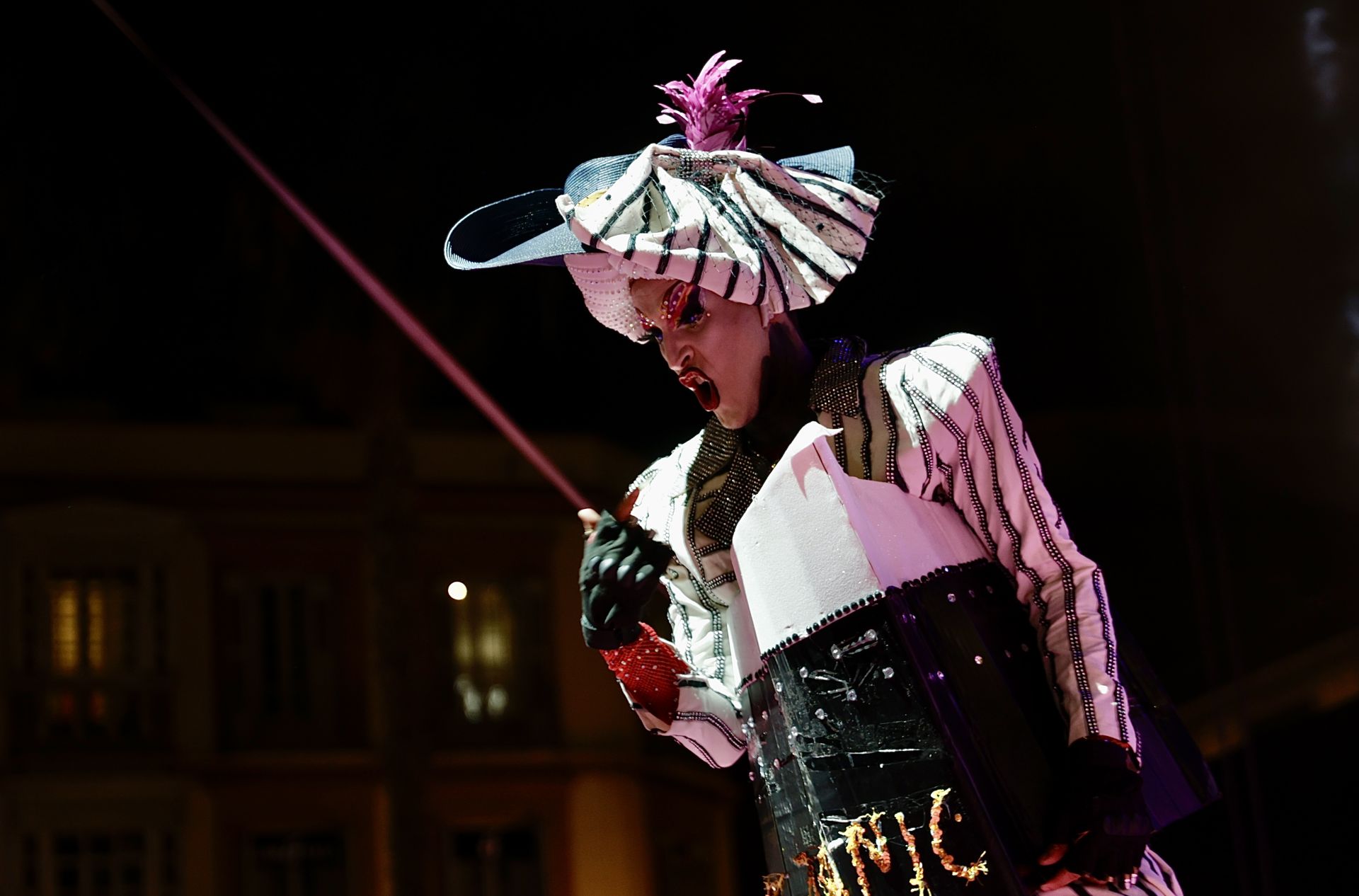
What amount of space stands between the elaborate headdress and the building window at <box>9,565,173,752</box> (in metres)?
1.83

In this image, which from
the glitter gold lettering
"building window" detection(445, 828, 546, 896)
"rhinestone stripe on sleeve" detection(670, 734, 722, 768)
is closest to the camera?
the glitter gold lettering

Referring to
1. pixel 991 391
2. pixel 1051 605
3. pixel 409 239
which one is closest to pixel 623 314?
pixel 991 391

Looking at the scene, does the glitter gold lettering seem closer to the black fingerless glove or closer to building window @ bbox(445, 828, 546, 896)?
the black fingerless glove

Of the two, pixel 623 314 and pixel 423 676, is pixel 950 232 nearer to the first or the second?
pixel 623 314

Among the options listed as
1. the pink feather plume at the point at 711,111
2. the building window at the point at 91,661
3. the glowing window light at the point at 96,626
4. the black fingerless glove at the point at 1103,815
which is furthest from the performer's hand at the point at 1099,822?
the glowing window light at the point at 96,626

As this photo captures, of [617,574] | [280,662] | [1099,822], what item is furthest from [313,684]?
[1099,822]

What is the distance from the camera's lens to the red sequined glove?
161 centimetres

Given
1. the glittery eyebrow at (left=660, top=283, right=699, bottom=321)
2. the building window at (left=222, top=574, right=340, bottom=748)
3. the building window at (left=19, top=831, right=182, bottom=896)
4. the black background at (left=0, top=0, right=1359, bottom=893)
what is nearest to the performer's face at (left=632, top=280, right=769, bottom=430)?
the glittery eyebrow at (left=660, top=283, right=699, bottom=321)

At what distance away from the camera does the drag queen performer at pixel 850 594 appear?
134cm

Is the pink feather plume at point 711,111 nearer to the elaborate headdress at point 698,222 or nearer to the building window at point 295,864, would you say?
the elaborate headdress at point 698,222

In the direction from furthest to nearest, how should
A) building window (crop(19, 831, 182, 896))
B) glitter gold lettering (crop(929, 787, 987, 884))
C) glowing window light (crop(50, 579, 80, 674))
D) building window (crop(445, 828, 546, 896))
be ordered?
glowing window light (crop(50, 579, 80, 674)) → building window (crop(445, 828, 546, 896)) → building window (crop(19, 831, 182, 896)) → glitter gold lettering (crop(929, 787, 987, 884))

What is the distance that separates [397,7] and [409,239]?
0.44 m

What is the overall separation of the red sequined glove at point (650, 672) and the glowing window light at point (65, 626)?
199 cm

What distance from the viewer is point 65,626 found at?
A: 3.24m
